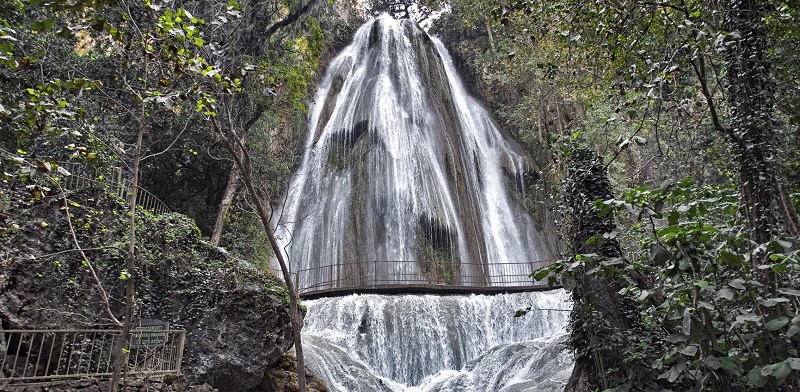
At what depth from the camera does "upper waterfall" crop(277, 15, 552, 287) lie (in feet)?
56.7

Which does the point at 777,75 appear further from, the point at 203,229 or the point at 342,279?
the point at 203,229

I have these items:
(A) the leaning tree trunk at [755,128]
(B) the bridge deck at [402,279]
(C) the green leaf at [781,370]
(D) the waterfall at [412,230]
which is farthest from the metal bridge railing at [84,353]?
(B) the bridge deck at [402,279]

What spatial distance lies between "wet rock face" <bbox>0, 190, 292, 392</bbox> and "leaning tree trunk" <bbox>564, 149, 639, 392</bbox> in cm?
483

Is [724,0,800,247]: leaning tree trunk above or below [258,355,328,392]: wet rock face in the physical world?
above

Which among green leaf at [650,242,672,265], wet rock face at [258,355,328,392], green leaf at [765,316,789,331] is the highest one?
green leaf at [650,242,672,265]

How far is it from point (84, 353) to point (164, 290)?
1740mm

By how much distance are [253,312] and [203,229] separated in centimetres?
731

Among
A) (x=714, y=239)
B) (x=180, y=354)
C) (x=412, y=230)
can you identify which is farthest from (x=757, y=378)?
(x=412, y=230)

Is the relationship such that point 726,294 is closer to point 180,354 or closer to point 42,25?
point 42,25

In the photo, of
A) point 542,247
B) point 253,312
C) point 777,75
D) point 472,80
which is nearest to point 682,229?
point 777,75

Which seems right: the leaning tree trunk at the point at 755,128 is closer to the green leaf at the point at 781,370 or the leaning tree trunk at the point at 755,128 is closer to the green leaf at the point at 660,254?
the green leaf at the point at 660,254

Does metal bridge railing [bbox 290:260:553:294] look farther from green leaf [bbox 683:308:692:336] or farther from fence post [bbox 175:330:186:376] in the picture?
green leaf [bbox 683:308:692:336]

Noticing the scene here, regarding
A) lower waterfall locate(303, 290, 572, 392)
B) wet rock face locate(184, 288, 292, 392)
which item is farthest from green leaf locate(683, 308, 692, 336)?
wet rock face locate(184, 288, 292, 392)

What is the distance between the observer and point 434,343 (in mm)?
12297
